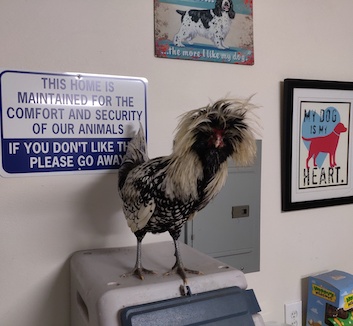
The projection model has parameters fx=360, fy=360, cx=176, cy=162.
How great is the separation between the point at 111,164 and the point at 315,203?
0.60 meters

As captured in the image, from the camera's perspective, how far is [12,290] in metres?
0.71

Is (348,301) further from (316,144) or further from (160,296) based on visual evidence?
(160,296)

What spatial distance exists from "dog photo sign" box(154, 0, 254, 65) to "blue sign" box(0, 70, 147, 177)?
128 mm

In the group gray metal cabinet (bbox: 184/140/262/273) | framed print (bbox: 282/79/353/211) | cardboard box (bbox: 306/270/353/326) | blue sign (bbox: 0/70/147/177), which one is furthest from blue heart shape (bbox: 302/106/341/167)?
blue sign (bbox: 0/70/147/177)

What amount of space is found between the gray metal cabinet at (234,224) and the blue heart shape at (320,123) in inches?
6.3

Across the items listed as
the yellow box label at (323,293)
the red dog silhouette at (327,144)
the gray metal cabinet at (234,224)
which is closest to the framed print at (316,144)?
the red dog silhouette at (327,144)

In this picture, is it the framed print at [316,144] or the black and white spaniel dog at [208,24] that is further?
the framed print at [316,144]

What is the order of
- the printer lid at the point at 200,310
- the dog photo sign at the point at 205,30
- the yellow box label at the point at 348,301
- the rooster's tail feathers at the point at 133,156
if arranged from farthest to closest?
the yellow box label at the point at 348,301 → the dog photo sign at the point at 205,30 → the rooster's tail feathers at the point at 133,156 → the printer lid at the point at 200,310

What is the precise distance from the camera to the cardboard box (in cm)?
92

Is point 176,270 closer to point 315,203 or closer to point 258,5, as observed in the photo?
point 315,203

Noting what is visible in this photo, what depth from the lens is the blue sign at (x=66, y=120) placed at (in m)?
0.70

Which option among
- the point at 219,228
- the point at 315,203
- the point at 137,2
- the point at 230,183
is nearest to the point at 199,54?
the point at 137,2

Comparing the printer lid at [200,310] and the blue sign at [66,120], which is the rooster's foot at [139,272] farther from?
the blue sign at [66,120]

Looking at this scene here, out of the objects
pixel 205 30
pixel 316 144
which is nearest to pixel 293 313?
pixel 316 144
